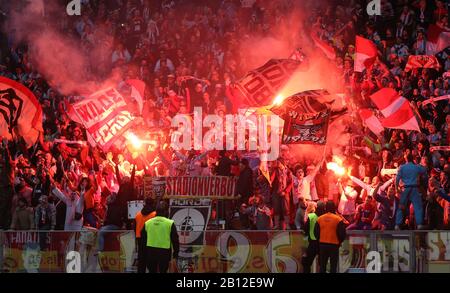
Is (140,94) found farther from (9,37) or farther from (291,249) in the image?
(291,249)

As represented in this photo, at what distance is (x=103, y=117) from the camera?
65.6ft

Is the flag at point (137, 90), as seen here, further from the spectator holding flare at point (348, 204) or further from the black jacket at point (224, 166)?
the spectator holding flare at point (348, 204)

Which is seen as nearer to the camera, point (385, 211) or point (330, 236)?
point (330, 236)

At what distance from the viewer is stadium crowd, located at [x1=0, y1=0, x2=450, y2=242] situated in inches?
694

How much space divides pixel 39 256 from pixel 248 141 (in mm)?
5654

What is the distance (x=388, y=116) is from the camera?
19.2m

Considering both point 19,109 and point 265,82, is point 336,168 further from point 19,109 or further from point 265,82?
point 19,109

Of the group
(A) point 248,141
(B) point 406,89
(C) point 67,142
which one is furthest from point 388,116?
(C) point 67,142

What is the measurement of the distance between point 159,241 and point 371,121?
662cm

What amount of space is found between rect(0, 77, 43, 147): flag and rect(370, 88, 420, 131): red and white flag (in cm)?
665

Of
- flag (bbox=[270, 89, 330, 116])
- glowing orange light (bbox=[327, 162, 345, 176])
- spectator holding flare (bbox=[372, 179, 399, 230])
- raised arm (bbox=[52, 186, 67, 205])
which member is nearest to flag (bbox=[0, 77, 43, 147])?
raised arm (bbox=[52, 186, 67, 205])

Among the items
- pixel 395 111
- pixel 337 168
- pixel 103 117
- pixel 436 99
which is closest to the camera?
pixel 337 168

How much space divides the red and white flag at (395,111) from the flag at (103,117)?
16.1ft

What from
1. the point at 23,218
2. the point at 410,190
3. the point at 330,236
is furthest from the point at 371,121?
the point at 23,218
